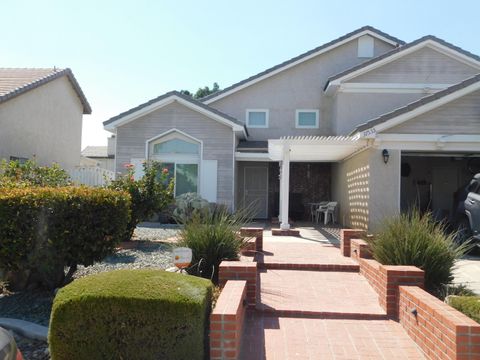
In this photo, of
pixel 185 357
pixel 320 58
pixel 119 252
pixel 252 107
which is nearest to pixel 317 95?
pixel 320 58

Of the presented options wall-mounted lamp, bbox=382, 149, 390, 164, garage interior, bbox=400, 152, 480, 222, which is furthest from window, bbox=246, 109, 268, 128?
wall-mounted lamp, bbox=382, 149, 390, 164

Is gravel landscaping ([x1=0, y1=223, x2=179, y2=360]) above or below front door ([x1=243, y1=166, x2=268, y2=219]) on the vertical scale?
below

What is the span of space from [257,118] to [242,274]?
1449 centimetres

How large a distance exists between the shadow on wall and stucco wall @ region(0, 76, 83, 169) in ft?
42.0

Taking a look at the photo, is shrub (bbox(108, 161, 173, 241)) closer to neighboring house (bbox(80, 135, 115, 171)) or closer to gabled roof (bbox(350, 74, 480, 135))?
gabled roof (bbox(350, 74, 480, 135))

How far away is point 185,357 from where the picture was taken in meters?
3.82

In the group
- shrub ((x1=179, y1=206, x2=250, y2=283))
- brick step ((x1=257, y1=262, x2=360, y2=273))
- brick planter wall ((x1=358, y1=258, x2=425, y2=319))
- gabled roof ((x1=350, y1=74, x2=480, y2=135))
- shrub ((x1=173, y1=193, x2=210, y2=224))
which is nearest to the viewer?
brick planter wall ((x1=358, y1=258, x2=425, y2=319))

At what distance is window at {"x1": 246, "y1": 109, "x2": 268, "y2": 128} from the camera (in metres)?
19.4

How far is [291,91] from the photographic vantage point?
19.4 metres

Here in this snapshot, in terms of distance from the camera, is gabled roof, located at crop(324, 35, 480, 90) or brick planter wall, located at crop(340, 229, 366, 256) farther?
gabled roof, located at crop(324, 35, 480, 90)

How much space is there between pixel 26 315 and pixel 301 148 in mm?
8947

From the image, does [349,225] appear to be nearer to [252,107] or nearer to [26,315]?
[252,107]

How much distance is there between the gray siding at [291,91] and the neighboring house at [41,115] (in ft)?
26.9

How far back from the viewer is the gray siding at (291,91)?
63.3 ft
